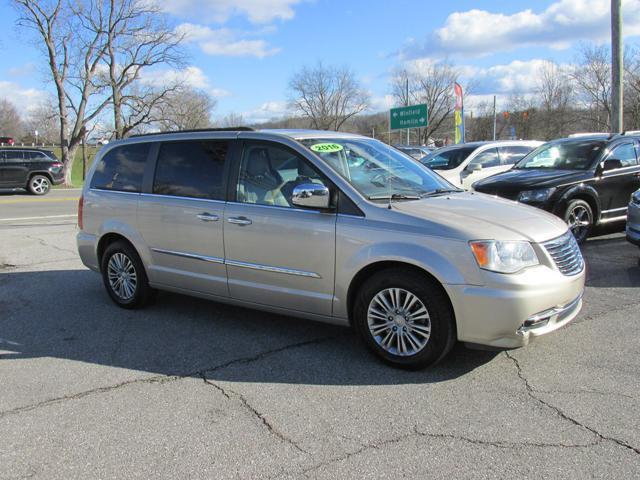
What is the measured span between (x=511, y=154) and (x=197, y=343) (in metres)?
10.3

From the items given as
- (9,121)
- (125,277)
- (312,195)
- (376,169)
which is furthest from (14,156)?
(9,121)

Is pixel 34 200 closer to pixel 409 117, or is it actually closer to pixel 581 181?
pixel 581 181

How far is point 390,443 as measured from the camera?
120 inches

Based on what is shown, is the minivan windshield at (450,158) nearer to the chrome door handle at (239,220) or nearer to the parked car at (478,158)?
the parked car at (478,158)

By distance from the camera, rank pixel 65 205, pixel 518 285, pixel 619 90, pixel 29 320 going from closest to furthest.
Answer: pixel 518 285 → pixel 29 320 → pixel 619 90 → pixel 65 205

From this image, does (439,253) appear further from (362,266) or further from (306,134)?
(306,134)

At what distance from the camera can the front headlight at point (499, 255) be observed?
12.0ft

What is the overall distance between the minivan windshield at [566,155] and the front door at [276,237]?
6115mm

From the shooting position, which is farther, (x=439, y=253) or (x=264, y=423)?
(x=439, y=253)

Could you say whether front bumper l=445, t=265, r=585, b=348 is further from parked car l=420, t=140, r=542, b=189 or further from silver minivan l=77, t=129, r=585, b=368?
parked car l=420, t=140, r=542, b=189

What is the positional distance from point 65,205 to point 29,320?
545 inches

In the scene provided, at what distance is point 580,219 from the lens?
27.7 feet

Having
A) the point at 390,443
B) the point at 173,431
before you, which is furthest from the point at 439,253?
the point at 173,431

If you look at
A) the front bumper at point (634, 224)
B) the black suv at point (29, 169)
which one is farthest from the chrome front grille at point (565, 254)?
the black suv at point (29, 169)
